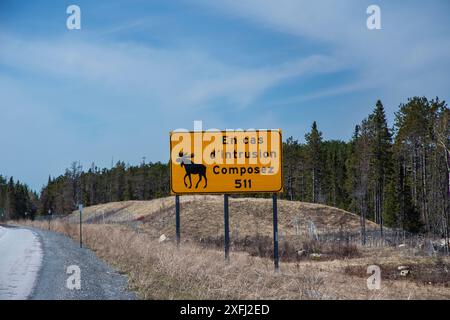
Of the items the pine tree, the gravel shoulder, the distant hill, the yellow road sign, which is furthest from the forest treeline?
the gravel shoulder

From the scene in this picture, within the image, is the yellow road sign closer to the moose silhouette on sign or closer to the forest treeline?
the moose silhouette on sign

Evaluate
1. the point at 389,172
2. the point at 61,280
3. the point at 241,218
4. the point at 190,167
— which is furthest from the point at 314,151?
the point at 61,280

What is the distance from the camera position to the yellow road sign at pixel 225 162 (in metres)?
14.7

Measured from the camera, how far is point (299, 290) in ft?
31.1

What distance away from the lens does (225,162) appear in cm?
1506

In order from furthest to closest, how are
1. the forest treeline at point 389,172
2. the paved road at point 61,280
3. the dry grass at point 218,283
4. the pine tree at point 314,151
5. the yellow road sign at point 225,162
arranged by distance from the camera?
the pine tree at point 314,151
the forest treeline at point 389,172
the yellow road sign at point 225,162
the paved road at point 61,280
the dry grass at point 218,283

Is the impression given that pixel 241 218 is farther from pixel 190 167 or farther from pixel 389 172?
pixel 190 167

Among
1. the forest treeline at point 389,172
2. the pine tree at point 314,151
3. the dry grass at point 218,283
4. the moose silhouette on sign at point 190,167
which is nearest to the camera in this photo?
the dry grass at point 218,283

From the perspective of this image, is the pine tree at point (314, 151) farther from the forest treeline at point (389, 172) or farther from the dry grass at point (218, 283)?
the dry grass at point (218, 283)

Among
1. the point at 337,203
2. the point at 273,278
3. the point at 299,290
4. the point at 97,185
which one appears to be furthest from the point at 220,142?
the point at 97,185

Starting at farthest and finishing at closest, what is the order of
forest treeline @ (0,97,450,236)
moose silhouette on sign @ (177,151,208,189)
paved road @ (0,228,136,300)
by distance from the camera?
forest treeline @ (0,97,450,236), moose silhouette on sign @ (177,151,208,189), paved road @ (0,228,136,300)

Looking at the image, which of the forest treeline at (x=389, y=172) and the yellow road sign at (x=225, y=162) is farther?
the forest treeline at (x=389, y=172)

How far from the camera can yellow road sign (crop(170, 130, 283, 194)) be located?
48.1 ft

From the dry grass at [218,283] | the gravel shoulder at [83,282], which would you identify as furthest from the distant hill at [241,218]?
the dry grass at [218,283]
